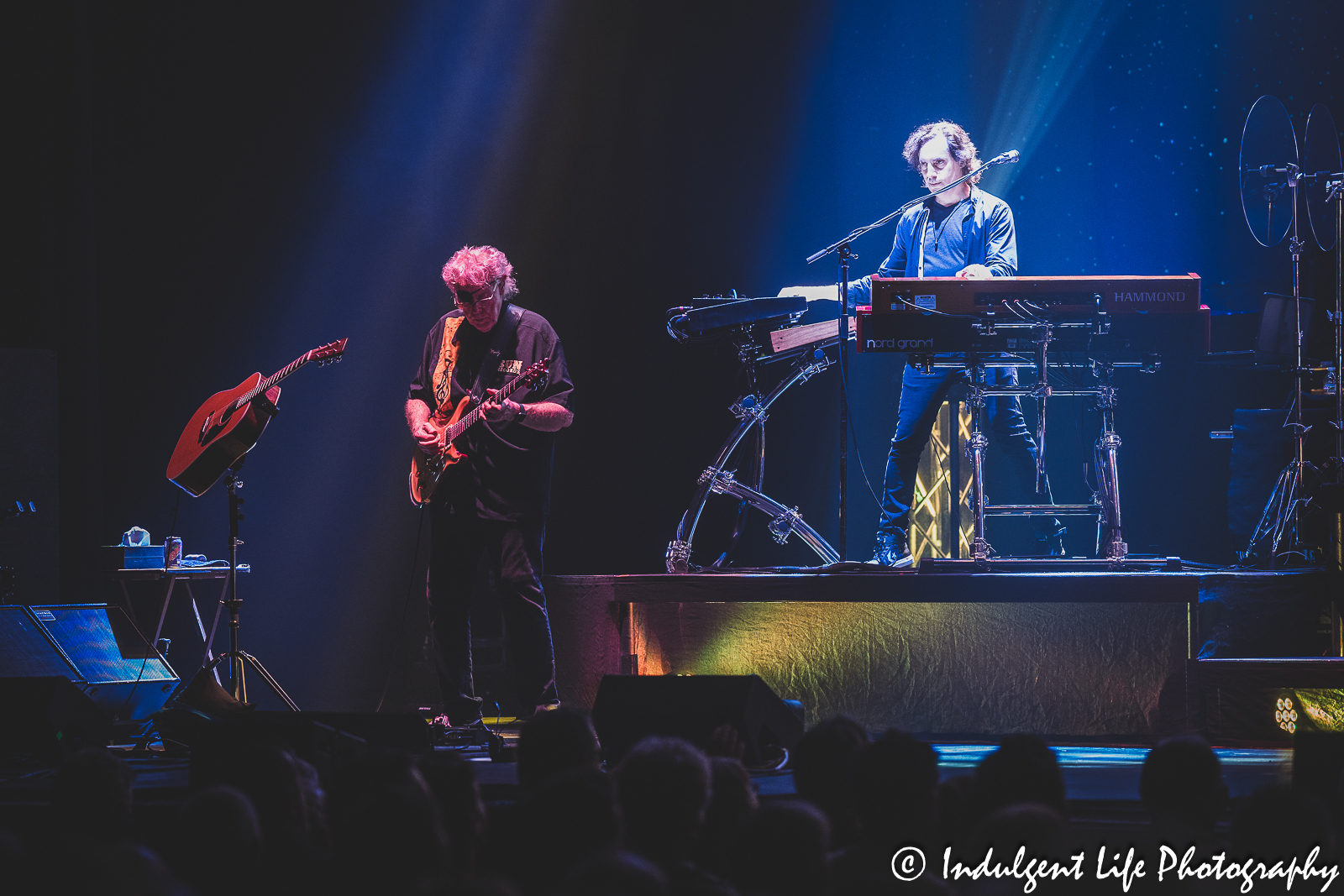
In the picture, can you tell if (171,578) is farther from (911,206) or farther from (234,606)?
(911,206)

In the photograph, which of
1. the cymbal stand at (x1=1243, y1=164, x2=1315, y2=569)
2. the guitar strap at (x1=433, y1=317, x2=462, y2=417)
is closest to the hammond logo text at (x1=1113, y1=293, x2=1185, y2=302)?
the cymbal stand at (x1=1243, y1=164, x2=1315, y2=569)

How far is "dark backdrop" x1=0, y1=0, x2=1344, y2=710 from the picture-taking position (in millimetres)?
7316

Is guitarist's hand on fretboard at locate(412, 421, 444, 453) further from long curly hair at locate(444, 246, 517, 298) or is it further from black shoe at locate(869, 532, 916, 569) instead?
black shoe at locate(869, 532, 916, 569)

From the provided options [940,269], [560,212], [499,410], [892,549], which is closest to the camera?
[499,410]

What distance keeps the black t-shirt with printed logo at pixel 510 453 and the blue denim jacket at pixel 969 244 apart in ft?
5.57

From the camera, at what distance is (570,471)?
7.48m

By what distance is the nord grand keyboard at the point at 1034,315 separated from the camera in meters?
5.64

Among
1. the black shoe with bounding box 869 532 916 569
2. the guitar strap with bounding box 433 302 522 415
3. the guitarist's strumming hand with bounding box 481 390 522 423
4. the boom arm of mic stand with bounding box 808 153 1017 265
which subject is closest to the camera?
the guitarist's strumming hand with bounding box 481 390 522 423

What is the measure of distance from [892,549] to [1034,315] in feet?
4.30

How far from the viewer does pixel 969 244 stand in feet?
21.2

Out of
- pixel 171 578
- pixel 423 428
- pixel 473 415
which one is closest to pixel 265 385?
pixel 423 428

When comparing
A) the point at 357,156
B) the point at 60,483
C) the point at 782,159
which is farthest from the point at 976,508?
the point at 60,483

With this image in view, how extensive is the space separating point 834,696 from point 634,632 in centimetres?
97

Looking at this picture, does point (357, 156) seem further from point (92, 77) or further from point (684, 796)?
point (684, 796)
